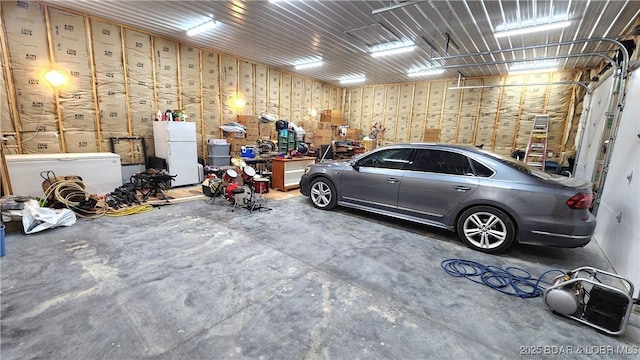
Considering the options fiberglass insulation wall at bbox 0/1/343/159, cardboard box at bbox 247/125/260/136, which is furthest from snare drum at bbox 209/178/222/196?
cardboard box at bbox 247/125/260/136

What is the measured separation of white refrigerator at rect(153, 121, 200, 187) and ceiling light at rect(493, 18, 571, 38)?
7.04m

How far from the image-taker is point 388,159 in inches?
161

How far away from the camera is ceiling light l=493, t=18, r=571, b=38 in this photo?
4688 millimetres

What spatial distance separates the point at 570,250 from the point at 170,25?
8.21m

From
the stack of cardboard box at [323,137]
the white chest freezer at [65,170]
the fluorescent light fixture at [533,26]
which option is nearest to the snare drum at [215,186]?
the white chest freezer at [65,170]

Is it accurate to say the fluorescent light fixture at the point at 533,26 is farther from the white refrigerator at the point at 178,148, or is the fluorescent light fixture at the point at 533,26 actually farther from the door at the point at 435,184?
the white refrigerator at the point at 178,148

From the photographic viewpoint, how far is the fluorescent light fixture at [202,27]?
539 centimetres

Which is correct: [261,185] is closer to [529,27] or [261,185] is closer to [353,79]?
[529,27]

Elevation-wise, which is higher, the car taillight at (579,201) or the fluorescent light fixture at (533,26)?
the fluorescent light fixture at (533,26)

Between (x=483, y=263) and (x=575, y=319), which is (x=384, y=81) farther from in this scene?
(x=575, y=319)

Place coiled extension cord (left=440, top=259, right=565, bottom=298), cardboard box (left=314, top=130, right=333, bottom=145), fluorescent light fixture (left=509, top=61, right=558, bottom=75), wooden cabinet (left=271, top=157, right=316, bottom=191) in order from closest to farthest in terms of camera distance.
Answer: coiled extension cord (left=440, top=259, right=565, bottom=298) → wooden cabinet (left=271, top=157, right=316, bottom=191) → fluorescent light fixture (left=509, top=61, right=558, bottom=75) → cardboard box (left=314, top=130, right=333, bottom=145)

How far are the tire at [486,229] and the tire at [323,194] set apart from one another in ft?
6.75

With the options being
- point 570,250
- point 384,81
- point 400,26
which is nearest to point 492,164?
point 570,250

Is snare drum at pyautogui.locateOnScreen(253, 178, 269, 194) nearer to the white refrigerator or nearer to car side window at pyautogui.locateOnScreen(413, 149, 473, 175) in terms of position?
the white refrigerator
